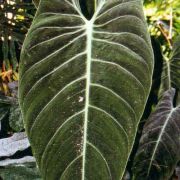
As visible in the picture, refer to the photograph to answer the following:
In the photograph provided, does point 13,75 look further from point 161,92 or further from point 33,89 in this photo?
point 33,89

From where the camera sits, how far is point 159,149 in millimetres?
1341

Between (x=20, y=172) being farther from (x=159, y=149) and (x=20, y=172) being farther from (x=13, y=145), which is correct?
(x=159, y=149)

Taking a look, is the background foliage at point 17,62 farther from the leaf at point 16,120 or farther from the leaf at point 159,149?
the leaf at point 159,149

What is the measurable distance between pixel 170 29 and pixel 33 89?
882mm

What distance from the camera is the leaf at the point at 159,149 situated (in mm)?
1331

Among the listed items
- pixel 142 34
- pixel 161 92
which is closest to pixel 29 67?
pixel 142 34

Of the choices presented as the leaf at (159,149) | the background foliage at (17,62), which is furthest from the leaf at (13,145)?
the leaf at (159,149)

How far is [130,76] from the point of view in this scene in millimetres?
1094

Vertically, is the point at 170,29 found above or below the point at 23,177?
above

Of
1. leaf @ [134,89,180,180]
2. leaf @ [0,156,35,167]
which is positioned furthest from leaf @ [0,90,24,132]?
leaf @ [134,89,180,180]

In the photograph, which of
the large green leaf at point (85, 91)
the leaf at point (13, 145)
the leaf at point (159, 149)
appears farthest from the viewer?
the leaf at point (13, 145)

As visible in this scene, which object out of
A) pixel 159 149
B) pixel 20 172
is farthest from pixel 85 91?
pixel 20 172

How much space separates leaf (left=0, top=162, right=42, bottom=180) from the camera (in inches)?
56.0

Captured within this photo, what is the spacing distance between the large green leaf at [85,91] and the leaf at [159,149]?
1.00ft
